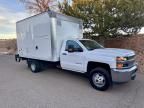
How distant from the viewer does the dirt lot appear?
4570mm

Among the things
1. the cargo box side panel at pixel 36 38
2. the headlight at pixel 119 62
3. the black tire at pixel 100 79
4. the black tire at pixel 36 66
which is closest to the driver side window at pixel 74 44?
the cargo box side panel at pixel 36 38

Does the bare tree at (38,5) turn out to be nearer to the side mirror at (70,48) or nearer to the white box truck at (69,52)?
the white box truck at (69,52)

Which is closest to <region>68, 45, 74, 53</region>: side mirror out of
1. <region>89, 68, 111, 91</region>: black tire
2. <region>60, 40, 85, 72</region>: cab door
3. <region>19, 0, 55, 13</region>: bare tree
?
<region>60, 40, 85, 72</region>: cab door

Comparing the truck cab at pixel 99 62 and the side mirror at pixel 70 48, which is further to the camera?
the side mirror at pixel 70 48

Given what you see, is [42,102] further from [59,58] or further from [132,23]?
[132,23]

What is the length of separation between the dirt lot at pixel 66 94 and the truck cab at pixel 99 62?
0.49 meters

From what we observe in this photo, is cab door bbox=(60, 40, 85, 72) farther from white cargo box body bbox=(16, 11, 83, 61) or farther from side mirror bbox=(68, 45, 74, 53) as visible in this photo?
white cargo box body bbox=(16, 11, 83, 61)

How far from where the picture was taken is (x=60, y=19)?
7.22 metres

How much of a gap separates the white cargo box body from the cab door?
1.25 feet

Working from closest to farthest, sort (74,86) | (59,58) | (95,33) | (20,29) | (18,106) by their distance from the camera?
(18,106) < (74,86) < (59,58) < (20,29) < (95,33)

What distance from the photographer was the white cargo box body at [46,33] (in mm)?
7015

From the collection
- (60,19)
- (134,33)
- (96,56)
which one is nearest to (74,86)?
(96,56)

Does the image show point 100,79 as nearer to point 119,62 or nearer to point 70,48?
point 119,62

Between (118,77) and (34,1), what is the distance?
22.1 meters
